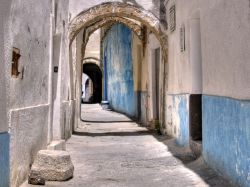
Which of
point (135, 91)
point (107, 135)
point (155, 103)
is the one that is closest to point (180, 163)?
point (107, 135)

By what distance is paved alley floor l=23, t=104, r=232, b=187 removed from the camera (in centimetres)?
495

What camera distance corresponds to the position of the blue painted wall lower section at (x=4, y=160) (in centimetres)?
348

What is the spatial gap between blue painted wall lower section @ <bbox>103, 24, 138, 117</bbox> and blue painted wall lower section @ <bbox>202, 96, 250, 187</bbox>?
10033 mm

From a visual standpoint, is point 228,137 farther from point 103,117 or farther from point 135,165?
point 103,117

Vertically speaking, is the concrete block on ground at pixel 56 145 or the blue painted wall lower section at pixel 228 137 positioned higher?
the blue painted wall lower section at pixel 228 137

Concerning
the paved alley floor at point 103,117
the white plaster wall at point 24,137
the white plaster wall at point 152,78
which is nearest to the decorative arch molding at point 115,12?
the white plaster wall at point 152,78

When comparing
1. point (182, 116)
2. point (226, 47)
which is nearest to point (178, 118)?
point (182, 116)

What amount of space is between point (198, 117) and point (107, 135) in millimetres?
3986

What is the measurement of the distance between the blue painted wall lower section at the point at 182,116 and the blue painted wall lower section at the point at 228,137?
1499mm

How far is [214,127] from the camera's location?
204 inches

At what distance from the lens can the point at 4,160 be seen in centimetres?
356

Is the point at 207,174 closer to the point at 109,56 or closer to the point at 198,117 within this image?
the point at 198,117

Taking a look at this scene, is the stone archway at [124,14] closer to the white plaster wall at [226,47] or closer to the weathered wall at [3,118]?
A: the white plaster wall at [226,47]

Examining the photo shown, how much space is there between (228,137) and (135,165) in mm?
2025
